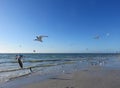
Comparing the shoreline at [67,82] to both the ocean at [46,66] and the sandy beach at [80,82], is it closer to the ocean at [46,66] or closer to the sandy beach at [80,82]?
the sandy beach at [80,82]

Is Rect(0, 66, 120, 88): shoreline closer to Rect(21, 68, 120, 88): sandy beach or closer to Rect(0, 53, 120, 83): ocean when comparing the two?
Rect(21, 68, 120, 88): sandy beach

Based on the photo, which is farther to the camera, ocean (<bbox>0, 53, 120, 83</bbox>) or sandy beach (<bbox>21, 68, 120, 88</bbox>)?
ocean (<bbox>0, 53, 120, 83</bbox>)

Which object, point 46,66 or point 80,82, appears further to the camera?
point 46,66

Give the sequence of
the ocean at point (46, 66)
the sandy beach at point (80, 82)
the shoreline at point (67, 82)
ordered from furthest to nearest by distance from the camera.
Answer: the ocean at point (46, 66) < the shoreline at point (67, 82) < the sandy beach at point (80, 82)

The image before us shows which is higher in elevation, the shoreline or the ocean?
the ocean

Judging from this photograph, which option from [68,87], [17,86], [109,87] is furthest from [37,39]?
[109,87]

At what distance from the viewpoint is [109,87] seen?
12242 mm

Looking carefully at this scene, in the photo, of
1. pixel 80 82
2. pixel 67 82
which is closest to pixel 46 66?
pixel 67 82

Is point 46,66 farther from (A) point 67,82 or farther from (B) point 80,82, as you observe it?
(B) point 80,82

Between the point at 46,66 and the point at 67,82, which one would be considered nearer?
the point at 67,82

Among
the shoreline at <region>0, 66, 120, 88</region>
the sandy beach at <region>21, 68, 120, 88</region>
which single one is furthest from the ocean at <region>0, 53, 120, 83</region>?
the sandy beach at <region>21, 68, 120, 88</region>

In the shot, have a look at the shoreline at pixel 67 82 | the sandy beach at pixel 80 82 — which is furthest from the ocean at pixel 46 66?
the sandy beach at pixel 80 82

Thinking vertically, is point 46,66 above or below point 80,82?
above

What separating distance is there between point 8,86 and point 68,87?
435 cm
